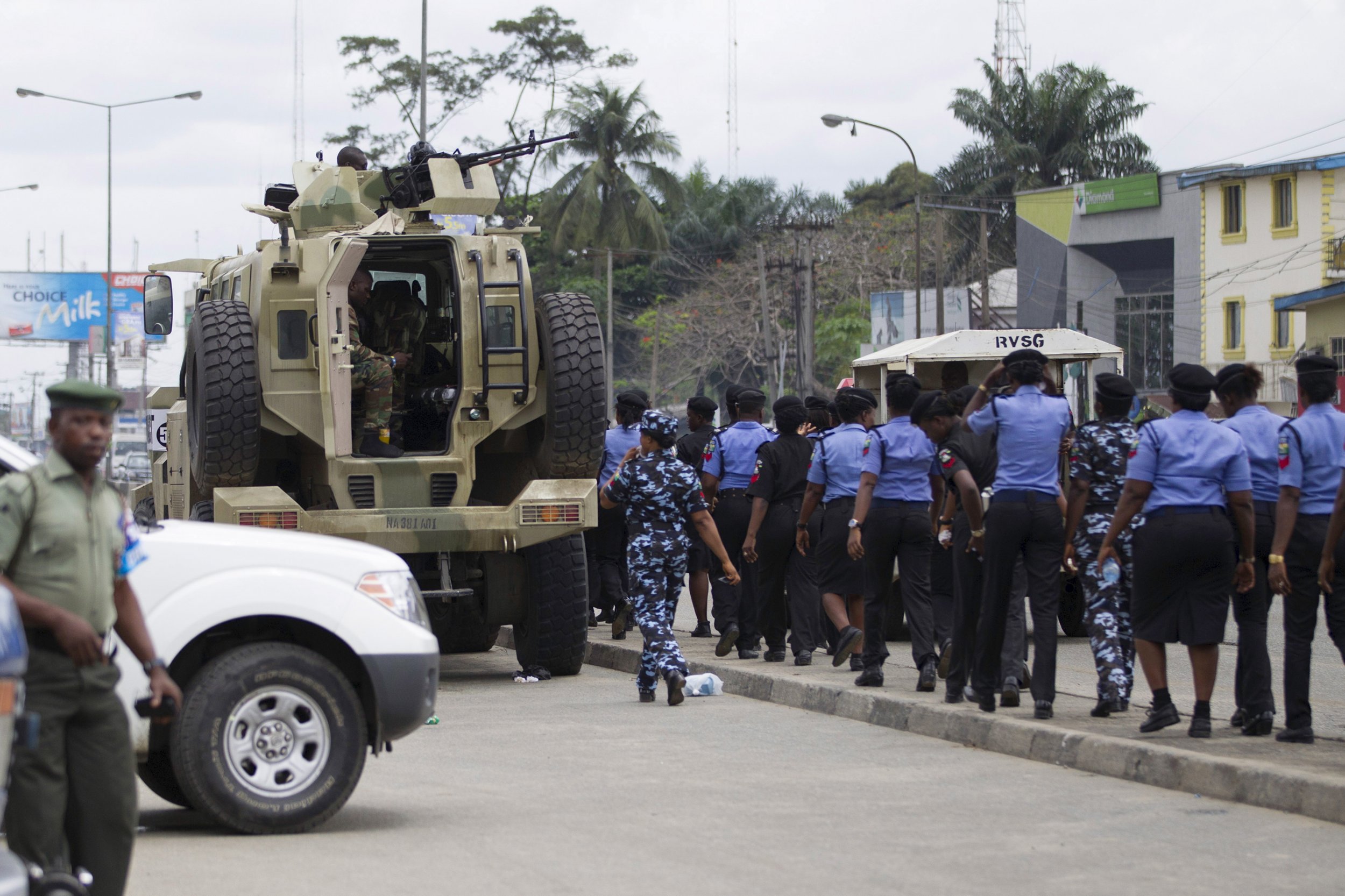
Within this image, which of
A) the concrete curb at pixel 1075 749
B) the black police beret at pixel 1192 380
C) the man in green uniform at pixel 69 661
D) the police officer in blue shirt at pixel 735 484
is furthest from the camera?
the police officer in blue shirt at pixel 735 484

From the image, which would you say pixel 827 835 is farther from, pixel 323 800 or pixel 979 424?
pixel 979 424

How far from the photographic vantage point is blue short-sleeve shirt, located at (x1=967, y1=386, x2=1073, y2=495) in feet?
28.2

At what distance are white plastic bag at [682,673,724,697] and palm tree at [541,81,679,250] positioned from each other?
44.3 metres

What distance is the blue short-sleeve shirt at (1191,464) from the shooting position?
7.88m

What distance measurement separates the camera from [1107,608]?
8695 millimetres

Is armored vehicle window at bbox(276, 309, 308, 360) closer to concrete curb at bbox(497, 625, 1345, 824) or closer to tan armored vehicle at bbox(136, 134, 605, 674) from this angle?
tan armored vehicle at bbox(136, 134, 605, 674)

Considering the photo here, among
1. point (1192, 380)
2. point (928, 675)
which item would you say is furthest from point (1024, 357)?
point (928, 675)

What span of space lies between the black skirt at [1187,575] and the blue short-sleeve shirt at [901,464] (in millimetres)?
2200

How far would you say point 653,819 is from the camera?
6891mm

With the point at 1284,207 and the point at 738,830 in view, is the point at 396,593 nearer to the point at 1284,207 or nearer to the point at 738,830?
the point at 738,830

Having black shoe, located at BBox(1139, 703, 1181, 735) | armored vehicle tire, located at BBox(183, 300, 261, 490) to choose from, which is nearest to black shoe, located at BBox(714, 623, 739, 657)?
armored vehicle tire, located at BBox(183, 300, 261, 490)

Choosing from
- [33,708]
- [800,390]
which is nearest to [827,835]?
[33,708]

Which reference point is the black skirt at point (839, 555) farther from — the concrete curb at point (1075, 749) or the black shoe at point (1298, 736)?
the black shoe at point (1298, 736)

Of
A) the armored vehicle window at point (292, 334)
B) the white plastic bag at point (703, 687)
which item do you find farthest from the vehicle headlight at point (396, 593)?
the armored vehicle window at point (292, 334)
